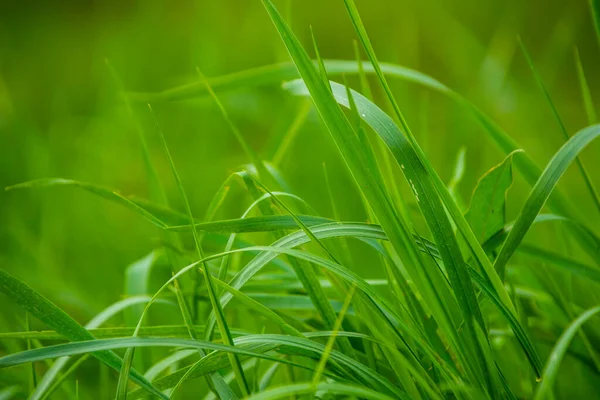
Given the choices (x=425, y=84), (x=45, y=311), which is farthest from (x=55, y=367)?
(x=425, y=84)

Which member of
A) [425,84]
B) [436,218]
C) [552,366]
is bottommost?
[552,366]

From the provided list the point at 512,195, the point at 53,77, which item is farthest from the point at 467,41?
the point at 53,77

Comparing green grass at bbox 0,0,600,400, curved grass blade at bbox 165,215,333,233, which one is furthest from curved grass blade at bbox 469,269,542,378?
curved grass blade at bbox 165,215,333,233

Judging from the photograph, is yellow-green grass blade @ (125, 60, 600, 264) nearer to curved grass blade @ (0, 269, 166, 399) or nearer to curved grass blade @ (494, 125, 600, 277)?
curved grass blade @ (494, 125, 600, 277)

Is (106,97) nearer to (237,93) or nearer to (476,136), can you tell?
(237,93)

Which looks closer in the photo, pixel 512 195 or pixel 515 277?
pixel 515 277

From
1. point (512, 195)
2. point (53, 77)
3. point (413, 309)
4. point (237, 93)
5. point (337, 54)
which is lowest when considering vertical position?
point (413, 309)

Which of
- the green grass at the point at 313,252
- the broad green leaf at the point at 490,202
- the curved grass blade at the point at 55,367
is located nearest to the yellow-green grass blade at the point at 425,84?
the green grass at the point at 313,252

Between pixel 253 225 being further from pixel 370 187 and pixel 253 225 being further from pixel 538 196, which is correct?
pixel 538 196
